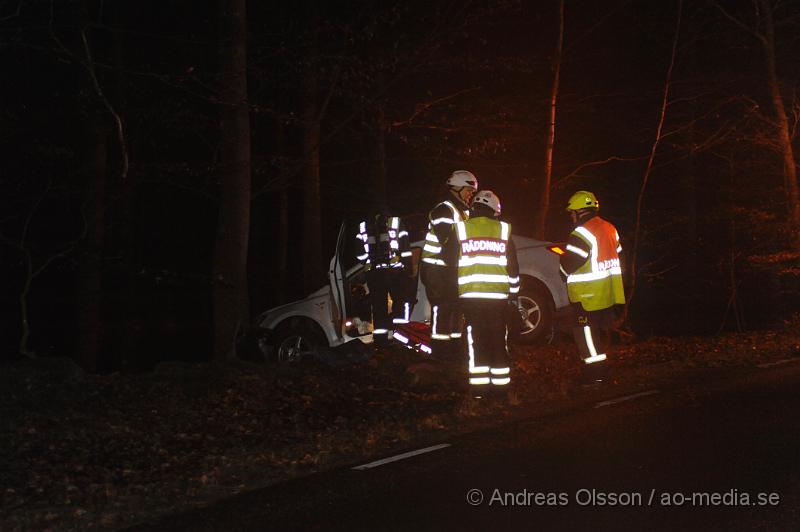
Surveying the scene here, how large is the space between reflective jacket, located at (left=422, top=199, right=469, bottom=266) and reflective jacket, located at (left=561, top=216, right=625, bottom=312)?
1256 millimetres

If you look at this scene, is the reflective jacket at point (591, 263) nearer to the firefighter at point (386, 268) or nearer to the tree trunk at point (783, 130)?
the firefighter at point (386, 268)

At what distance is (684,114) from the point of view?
20.2m

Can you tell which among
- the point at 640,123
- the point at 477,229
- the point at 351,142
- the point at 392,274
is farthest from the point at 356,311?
the point at 640,123

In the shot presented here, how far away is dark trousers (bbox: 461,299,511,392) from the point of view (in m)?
8.99

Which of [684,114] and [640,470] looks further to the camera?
[684,114]

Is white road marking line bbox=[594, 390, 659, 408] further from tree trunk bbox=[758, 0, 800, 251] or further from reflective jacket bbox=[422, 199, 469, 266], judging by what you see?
tree trunk bbox=[758, 0, 800, 251]

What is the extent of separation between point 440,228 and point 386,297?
5.01ft

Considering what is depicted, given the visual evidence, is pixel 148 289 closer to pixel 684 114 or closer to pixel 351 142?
pixel 351 142

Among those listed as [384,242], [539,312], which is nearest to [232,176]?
[384,242]

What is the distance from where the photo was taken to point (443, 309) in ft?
33.6

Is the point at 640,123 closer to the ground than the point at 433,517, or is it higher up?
higher up

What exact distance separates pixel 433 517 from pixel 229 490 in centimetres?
186

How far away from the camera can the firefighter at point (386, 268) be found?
1070 centimetres

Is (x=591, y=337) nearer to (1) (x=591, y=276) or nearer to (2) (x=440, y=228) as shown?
(1) (x=591, y=276)
